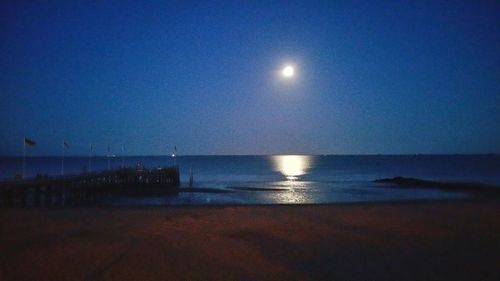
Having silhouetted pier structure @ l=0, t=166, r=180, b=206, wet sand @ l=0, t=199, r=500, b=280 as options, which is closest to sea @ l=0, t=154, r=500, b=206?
silhouetted pier structure @ l=0, t=166, r=180, b=206

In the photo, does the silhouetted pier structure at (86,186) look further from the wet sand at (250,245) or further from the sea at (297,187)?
the wet sand at (250,245)

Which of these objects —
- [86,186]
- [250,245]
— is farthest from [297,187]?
[250,245]

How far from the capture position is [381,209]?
23.7 m

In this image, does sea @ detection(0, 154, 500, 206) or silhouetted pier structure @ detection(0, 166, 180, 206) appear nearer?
silhouetted pier structure @ detection(0, 166, 180, 206)

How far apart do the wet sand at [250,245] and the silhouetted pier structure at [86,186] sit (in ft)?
25.3

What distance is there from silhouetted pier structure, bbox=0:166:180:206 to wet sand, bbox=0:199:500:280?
25.3 ft

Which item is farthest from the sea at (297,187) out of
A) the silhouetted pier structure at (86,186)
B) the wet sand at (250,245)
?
the wet sand at (250,245)

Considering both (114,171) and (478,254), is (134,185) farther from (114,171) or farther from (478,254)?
(478,254)

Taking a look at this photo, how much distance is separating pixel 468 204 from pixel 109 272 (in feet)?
79.2

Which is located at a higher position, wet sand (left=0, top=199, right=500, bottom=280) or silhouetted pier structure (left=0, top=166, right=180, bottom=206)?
silhouetted pier structure (left=0, top=166, right=180, bottom=206)

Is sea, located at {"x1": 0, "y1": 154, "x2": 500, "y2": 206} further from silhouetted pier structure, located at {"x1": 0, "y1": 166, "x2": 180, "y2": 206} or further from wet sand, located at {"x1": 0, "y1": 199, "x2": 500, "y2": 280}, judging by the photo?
wet sand, located at {"x1": 0, "y1": 199, "x2": 500, "y2": 280}

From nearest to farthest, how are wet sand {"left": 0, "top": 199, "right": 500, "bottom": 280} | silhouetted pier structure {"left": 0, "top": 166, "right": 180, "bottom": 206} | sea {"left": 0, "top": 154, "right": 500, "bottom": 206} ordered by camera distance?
wet sand {"left": 0, "top": 199, "right": 500, "bottom": 280}
silhouetted pier structure {"left": 0, "top": 166, "right": 180, "bottom": 206}
sea {"left": 0, "top": 154, "right": 500, "bottom": 206}

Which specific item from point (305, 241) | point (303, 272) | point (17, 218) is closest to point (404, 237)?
point (305, 241)

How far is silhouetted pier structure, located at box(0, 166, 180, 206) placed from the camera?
2970 centimetres
